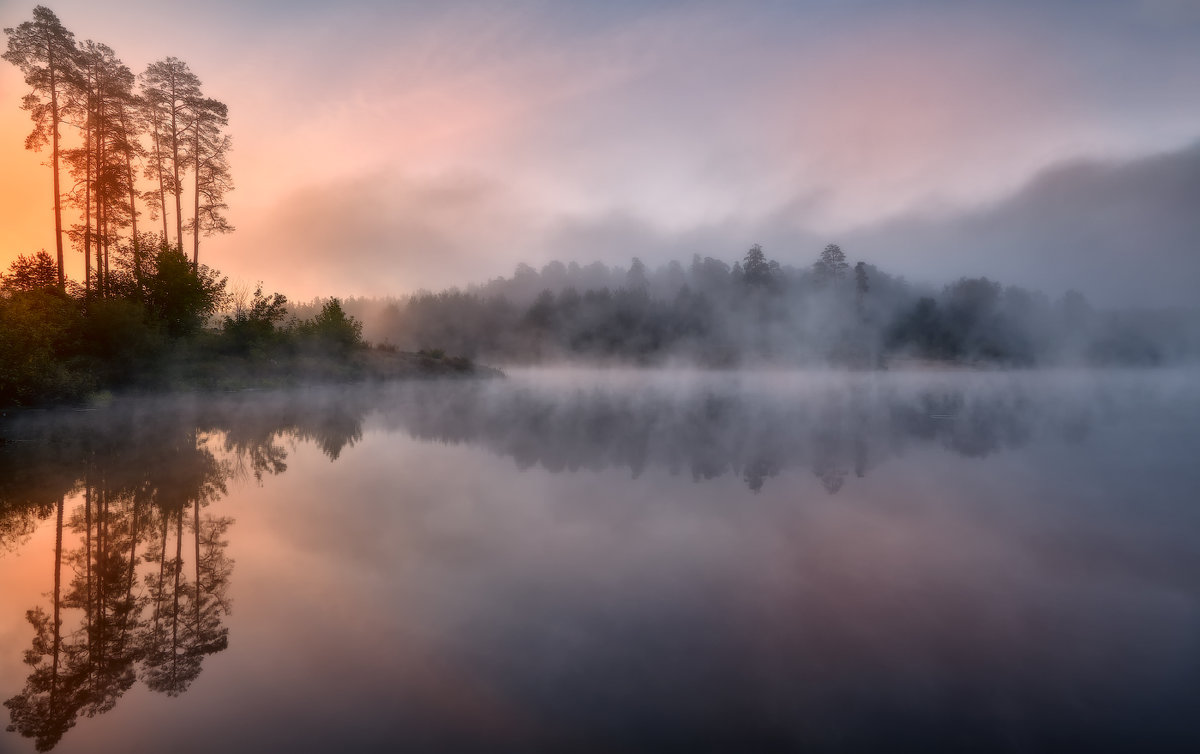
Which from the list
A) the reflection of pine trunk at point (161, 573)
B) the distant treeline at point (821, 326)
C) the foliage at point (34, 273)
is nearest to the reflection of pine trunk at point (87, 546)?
the reflection of pine trunk at point (161, 573)

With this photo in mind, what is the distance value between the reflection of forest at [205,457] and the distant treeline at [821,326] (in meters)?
55.5

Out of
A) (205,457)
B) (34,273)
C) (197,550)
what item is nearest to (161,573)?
(197,550)

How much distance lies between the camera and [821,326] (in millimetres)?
82812

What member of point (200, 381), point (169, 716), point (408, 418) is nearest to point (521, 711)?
point (169, 716)

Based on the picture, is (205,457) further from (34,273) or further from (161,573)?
(34,273)

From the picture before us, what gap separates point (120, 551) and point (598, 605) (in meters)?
5.45

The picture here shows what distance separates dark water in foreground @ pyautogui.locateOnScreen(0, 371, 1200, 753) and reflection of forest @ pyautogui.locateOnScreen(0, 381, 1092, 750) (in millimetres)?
53

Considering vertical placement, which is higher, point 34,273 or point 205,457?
point 34,273

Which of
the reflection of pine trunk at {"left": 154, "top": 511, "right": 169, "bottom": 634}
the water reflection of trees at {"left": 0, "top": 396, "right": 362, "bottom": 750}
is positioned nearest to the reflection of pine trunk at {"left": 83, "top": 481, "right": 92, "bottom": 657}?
the water reflection of trees at {"left": 0, "top": 396, "right": 362, "bottom": 750}

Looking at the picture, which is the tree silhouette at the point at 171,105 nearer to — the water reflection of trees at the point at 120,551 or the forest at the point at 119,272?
the forest at the point at 119,272

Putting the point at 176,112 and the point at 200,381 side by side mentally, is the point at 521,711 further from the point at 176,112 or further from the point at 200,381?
the point at 176,112

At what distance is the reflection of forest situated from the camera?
13.7ft

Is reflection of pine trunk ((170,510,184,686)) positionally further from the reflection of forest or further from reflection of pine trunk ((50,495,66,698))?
reflection of pine trunk ((50,495,66,698))

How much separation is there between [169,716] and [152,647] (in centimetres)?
113
